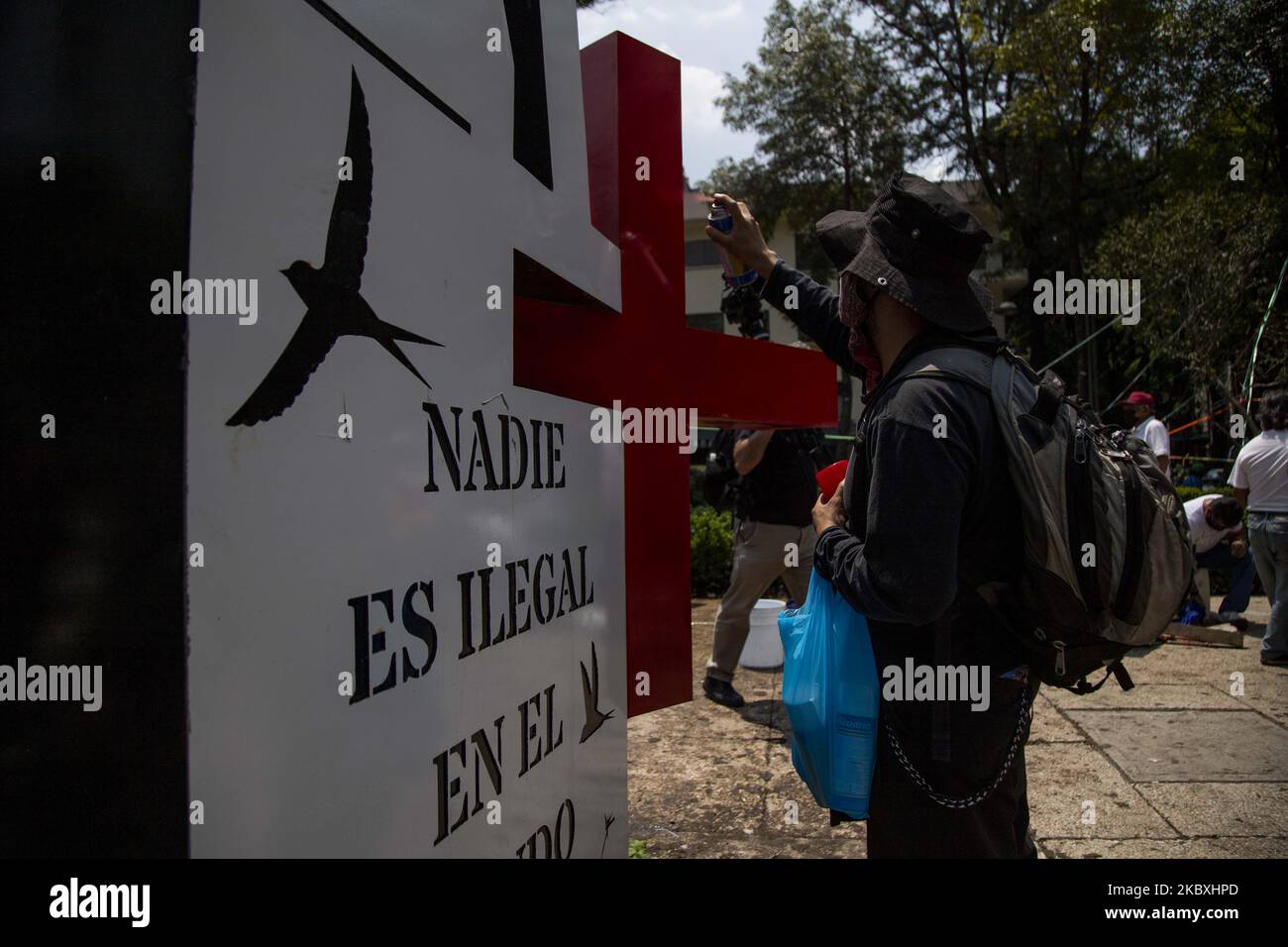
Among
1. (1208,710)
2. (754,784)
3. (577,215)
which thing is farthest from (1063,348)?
(577,215)

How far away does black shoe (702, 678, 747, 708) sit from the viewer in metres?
4.88

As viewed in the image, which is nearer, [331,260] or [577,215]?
[331,260]

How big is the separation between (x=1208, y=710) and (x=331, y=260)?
508 centimetres

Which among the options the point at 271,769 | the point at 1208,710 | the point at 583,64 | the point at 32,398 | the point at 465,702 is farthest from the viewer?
the point at 1208,710

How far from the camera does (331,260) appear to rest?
1.14m

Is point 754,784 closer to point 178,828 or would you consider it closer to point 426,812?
point 426,812

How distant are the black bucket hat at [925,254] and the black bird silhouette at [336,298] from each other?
98 centimetres

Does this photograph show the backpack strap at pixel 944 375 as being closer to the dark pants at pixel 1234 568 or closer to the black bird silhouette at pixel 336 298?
the black bird silhouette at pixel 336 298

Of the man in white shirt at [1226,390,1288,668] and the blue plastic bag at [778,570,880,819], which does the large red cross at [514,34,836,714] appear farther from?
the man in white shirt at [1226,390,1288,668]

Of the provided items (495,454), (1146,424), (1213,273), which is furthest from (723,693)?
(1213,273)

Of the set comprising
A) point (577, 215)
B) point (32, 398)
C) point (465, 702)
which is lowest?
point (465, 702)

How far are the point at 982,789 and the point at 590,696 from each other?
2.76ft

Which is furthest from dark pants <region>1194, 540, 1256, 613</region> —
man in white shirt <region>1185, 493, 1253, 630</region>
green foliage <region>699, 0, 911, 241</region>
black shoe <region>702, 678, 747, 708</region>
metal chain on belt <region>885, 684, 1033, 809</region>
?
green foliage <region>699, 0, 911, 241</region>

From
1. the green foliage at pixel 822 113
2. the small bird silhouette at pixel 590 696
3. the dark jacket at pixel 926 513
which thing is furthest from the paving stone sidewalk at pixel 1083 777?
the green foliage at pixel 822 113
